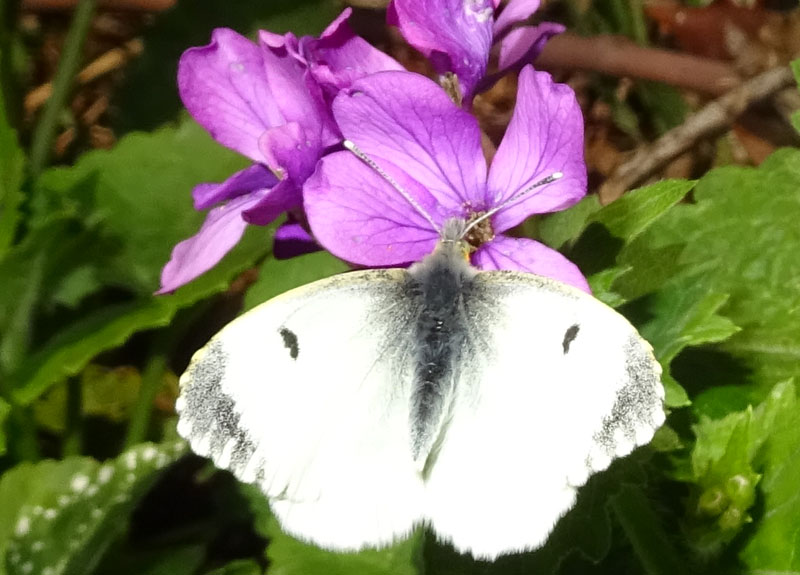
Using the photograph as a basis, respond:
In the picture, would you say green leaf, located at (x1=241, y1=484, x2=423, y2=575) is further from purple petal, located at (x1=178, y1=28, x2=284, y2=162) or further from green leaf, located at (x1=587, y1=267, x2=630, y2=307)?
purple petal, located at (x1=178, y1=28, x2=284, y2=162)

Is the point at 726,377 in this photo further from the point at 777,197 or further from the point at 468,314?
the point at 468,314

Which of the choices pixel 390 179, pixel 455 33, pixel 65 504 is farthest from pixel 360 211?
pixel 65 504

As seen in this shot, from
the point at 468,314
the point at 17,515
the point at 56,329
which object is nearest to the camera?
the point at 468,314

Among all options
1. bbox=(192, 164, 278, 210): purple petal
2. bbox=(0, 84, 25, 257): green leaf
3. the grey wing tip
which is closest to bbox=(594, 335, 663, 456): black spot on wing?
the grey wing tip

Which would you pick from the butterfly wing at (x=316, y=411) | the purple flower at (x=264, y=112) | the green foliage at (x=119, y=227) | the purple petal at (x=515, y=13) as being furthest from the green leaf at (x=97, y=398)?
the purple petal at (x=515, y=13)

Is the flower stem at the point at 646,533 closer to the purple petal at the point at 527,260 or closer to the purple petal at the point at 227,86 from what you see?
the purple petal at the point at 527,260

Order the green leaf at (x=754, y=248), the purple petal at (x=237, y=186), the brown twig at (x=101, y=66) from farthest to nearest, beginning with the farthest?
the brown twig at (x=101, y=66), the green leaf at (x=754, y=248), the purple petal at (x=237, y=186)

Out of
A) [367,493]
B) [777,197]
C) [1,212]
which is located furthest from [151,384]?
[777,197]
